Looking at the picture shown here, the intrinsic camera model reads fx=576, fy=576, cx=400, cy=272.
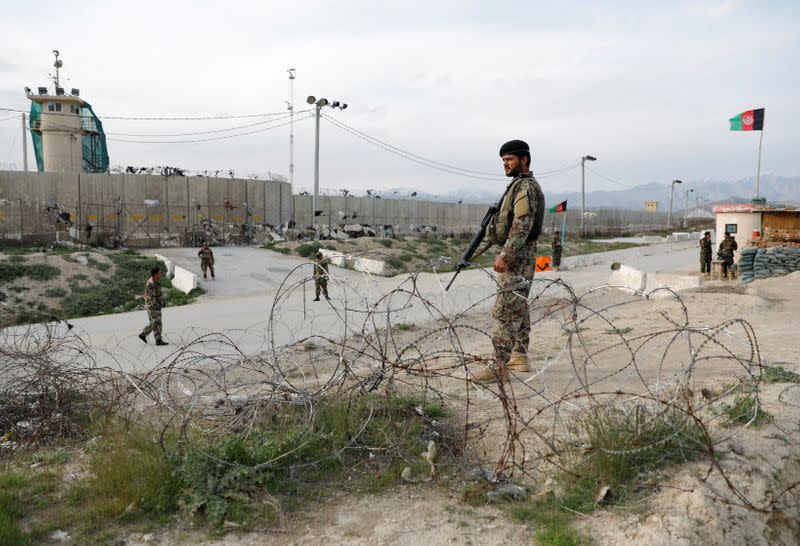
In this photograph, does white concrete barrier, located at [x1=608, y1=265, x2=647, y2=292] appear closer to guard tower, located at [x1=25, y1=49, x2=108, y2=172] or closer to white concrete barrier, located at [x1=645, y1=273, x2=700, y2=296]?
white concrete barrier, located at [x1=645, y1=273, x2=700, y2=296]

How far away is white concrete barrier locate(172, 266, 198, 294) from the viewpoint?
15.0 m

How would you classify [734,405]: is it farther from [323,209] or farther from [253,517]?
[323,209]

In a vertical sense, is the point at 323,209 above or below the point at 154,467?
above

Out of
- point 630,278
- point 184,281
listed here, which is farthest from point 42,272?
point 630,278

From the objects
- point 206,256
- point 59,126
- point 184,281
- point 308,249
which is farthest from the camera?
point 59,126

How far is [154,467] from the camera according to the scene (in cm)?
343

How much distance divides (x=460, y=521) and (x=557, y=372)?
297cm

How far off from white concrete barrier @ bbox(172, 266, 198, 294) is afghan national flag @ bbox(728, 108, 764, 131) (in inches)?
911

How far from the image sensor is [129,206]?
24531 mm

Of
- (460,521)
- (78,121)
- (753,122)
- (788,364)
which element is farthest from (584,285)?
(78,121)

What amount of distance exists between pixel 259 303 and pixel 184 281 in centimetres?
311

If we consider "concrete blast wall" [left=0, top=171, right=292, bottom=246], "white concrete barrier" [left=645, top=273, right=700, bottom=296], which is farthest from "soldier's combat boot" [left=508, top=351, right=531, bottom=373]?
"concrete blast wall" [left=0, top=171, right=292, bottom=246]

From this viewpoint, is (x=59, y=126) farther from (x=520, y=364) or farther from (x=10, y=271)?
(x=520, y=364)

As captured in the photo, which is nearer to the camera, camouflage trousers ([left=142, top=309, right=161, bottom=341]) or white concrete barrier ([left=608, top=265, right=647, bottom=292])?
camouflage trousers ([left=142, top=309, right=161, bottom=341])
